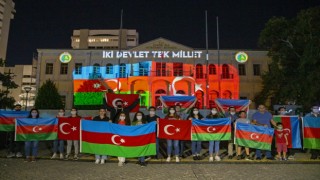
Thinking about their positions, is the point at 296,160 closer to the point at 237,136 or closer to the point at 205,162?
the point at 237,136

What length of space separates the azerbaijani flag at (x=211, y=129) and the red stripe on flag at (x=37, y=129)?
18.6ft

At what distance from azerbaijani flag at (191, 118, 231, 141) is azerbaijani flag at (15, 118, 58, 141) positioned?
18.6 ft

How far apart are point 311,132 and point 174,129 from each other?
5.83m

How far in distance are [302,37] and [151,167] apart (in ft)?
64.9

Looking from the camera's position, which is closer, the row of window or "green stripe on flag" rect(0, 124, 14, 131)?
"green stripe on flag" rect(0, 124, 14, 131)

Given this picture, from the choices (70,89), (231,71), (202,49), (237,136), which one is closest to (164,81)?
(202,49)

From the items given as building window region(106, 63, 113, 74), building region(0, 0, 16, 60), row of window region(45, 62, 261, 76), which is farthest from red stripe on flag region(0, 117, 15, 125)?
building region(0, 0, 16, 60)

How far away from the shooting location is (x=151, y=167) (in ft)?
30.7

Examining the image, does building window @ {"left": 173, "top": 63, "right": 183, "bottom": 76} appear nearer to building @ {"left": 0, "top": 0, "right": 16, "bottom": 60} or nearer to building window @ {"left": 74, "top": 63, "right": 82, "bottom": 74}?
building window @ {"left": 74, "top": 63, "right": 82, "bottom": 74}

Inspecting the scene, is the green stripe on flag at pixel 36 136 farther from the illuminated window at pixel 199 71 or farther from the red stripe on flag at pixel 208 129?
the illuminated window at pixel 199 71

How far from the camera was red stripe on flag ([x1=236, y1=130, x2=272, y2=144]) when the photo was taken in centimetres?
1117

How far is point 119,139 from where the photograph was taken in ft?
33.1

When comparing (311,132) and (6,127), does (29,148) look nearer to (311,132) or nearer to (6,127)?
(6,127)

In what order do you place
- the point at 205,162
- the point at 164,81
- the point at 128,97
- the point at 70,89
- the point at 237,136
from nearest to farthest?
the point at 205,162 → the point at 237,136 → the point at 128,97 → the point at 164,81 → the point at 70,89
